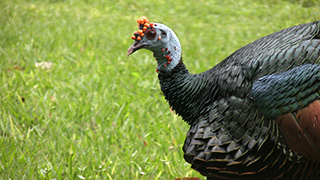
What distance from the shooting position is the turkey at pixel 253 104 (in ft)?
7.54

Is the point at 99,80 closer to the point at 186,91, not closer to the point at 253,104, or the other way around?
the point at 186,91

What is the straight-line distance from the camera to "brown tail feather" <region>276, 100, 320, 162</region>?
2.25 meters

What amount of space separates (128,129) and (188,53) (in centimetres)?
204

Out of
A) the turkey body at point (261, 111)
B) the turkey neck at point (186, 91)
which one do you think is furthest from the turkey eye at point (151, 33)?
the turkey body at point (261, 111)

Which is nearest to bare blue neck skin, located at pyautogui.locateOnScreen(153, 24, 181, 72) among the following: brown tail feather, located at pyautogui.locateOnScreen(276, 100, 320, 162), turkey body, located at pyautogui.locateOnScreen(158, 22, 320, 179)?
turkey body, located at pyautogui.locateOnScreen(158, 22, 320, 179)

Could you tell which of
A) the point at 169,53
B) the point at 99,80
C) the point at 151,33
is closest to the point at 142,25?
the point at 151,33

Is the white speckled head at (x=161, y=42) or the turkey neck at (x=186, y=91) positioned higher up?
the white speckled head at (x=161, y=42)

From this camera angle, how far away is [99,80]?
466 centimetres

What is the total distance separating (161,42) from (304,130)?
108 centimetres

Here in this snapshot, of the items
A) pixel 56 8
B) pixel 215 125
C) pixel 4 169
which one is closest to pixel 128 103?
pixel 4 169

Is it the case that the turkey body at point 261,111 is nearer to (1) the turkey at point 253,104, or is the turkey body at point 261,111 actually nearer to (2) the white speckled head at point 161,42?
(1) the turkey at point 253,104

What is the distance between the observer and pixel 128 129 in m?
3.90

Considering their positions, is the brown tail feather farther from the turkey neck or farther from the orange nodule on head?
the orange nodule on head

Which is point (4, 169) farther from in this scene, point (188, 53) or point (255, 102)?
point (188, 53)
